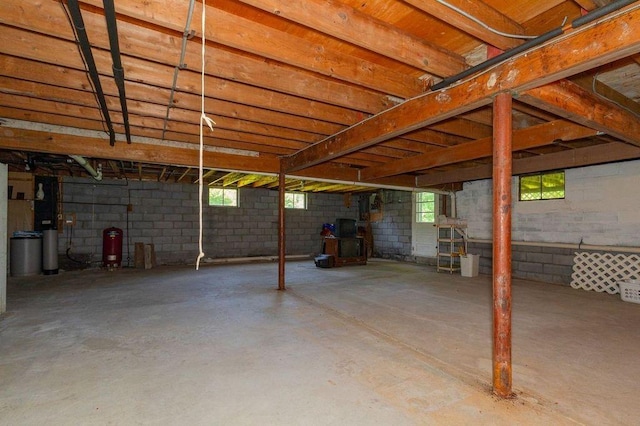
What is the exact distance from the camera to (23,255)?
20.2ft

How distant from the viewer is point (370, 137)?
3205 mm

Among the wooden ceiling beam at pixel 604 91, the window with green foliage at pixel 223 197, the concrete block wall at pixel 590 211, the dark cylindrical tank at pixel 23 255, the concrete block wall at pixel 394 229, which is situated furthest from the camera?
the concrete block wall at pixel 394 229

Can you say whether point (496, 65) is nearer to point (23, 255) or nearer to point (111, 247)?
point (111, 247)

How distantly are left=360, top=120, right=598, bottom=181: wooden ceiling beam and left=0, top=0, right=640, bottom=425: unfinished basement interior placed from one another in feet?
0.08

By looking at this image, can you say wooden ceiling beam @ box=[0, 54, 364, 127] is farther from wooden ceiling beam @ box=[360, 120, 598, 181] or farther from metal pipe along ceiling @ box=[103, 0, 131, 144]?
wooden ceiling beam @ box=[360, 120, 598, 181]

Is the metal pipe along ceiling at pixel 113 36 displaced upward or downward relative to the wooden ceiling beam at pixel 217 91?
downward

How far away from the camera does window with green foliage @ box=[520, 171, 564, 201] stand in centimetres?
584

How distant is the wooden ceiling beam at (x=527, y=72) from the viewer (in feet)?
5.03

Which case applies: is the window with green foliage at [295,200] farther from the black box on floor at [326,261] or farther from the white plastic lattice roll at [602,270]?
the white plastic lattice roll at [602,270]

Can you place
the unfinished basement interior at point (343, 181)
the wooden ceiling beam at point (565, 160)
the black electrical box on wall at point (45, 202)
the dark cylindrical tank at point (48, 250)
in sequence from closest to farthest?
the unfinished basement interior at point (343, 181) → the wooden ceiling beam at point (565, 160) → the dark cylindrical tank at point (48, 250) → the black electrical box on wall at point (45, 202)

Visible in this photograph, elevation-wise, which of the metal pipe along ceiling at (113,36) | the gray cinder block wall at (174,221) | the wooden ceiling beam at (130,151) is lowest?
the gray cinder block wall at (174,221)

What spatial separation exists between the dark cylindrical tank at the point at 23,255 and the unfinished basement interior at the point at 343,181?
0.05 metres

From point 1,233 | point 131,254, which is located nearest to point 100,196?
point 131,254

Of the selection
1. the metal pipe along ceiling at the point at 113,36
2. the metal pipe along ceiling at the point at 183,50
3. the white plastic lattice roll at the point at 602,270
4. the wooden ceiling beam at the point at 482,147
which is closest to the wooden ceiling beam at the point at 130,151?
the metal pipe along ceiling at the point at 183,50
